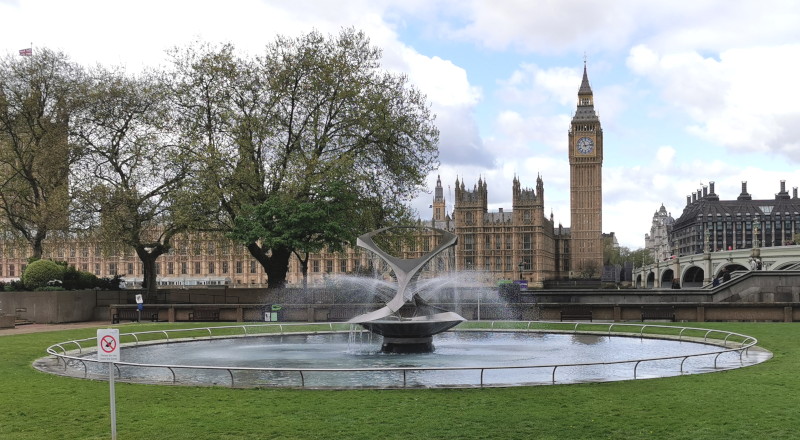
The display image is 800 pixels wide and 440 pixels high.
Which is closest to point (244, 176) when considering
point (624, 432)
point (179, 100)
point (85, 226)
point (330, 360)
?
point (179, 100)

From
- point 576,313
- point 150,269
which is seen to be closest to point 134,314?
point 150,269

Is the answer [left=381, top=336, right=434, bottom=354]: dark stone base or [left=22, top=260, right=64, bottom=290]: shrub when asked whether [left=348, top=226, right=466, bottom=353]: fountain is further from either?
[left=22, top=260, right=64, bottom=290]: shrub

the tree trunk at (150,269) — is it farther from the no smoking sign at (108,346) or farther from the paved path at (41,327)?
the no smoking sign at (108,346)

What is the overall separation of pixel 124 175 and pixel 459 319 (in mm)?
28983

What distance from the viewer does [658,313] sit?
35.4m

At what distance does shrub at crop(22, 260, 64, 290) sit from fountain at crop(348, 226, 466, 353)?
2381 centimetres

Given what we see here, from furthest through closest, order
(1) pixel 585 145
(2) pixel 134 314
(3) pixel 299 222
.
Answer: (1) pixel 585 145 < (3) pixel 299 222 < (2) pixel 134 314

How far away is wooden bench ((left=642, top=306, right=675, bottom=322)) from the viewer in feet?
116

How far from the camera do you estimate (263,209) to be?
40188mm

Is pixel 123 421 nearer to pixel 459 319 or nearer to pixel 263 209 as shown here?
pixel 459 319

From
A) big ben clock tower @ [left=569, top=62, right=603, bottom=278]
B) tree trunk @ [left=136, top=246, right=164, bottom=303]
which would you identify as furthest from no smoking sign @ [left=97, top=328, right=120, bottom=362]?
big ben clock tower @ [left=569, top=62, right=603, bottom=278]

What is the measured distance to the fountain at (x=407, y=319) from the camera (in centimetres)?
2245

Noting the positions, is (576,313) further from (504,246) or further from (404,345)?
(504,246)

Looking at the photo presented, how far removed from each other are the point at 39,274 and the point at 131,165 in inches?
309
